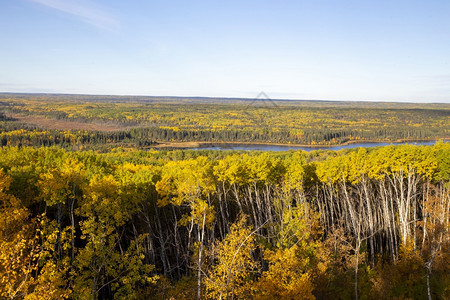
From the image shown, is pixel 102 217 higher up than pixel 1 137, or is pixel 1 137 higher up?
pixel 102 217

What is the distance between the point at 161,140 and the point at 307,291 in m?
176

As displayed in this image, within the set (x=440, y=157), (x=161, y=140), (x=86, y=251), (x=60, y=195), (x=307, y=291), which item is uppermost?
(x=440, y=157)

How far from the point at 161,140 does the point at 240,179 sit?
518 ft

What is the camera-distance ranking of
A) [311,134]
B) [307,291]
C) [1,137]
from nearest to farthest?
1. [307,291]
2. [1,137]
3. [311,134]

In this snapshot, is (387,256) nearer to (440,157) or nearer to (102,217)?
(440,157)

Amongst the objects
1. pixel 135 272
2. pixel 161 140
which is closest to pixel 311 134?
pixel 161 140

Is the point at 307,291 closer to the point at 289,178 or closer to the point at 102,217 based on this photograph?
the point at 102,217

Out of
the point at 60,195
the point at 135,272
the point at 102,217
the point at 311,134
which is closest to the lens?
the point at 135,272

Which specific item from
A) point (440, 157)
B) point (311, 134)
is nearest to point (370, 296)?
point (440, 157)

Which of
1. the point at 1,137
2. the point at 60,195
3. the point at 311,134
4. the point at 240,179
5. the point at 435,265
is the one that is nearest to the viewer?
the point at 60,195

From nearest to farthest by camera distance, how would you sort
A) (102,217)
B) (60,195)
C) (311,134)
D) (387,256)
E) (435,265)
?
(102,217) → (60,195) → (435,265) → (387,256) → (311,134)

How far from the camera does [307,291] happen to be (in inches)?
689

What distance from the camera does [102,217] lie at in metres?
21.0

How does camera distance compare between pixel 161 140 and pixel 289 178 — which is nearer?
pixel 289 178
